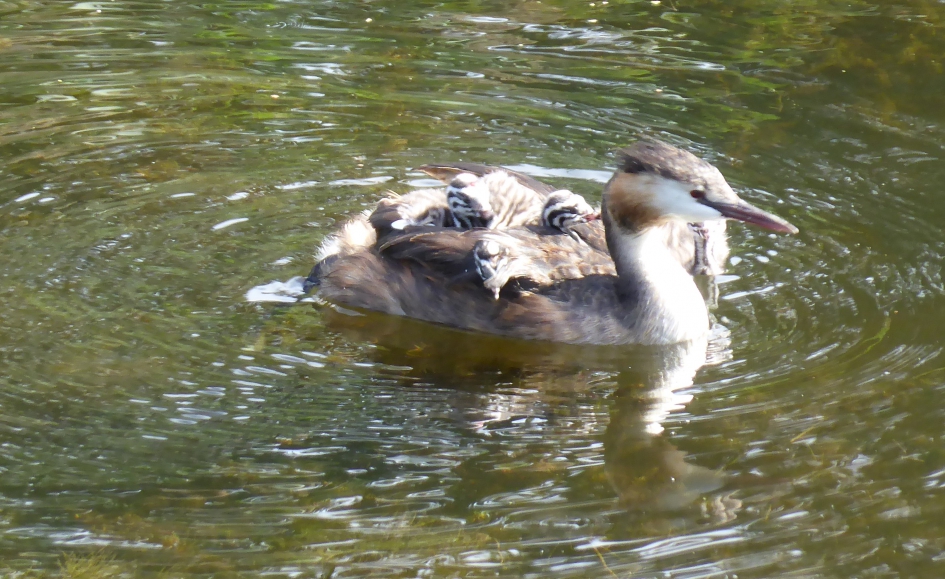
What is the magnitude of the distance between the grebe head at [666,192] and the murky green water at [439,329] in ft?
2.02

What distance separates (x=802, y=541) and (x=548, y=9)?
740cm

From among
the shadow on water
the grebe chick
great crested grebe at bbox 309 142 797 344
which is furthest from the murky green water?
the grebe chick

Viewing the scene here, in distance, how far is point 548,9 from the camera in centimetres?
1074

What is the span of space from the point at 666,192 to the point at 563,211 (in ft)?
1.99

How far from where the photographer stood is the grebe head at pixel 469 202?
20.7 ft

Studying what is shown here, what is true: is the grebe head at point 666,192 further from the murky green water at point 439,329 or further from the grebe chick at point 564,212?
the murky green water at point 439,329

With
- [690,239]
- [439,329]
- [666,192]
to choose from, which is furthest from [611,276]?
[439,329]

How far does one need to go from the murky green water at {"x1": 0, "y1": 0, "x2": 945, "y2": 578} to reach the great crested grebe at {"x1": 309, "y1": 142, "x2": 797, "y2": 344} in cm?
12

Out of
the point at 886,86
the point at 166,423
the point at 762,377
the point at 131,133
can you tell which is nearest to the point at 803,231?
the point at 762,377

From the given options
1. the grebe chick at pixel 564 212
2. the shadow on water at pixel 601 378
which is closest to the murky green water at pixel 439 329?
the shadow on water at pixel 601 378

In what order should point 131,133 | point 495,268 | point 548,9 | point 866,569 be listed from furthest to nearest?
point 548,9 → point 131,133 → point 495,268 → point 866,569

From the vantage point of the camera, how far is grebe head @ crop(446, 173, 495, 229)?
630 centimetres

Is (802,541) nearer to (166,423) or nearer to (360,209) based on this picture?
(166,423)

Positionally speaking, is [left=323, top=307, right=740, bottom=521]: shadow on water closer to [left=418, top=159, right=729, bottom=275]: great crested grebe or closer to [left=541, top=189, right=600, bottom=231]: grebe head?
[left=541, top=189, right=600, bottom=231]: grebe head
